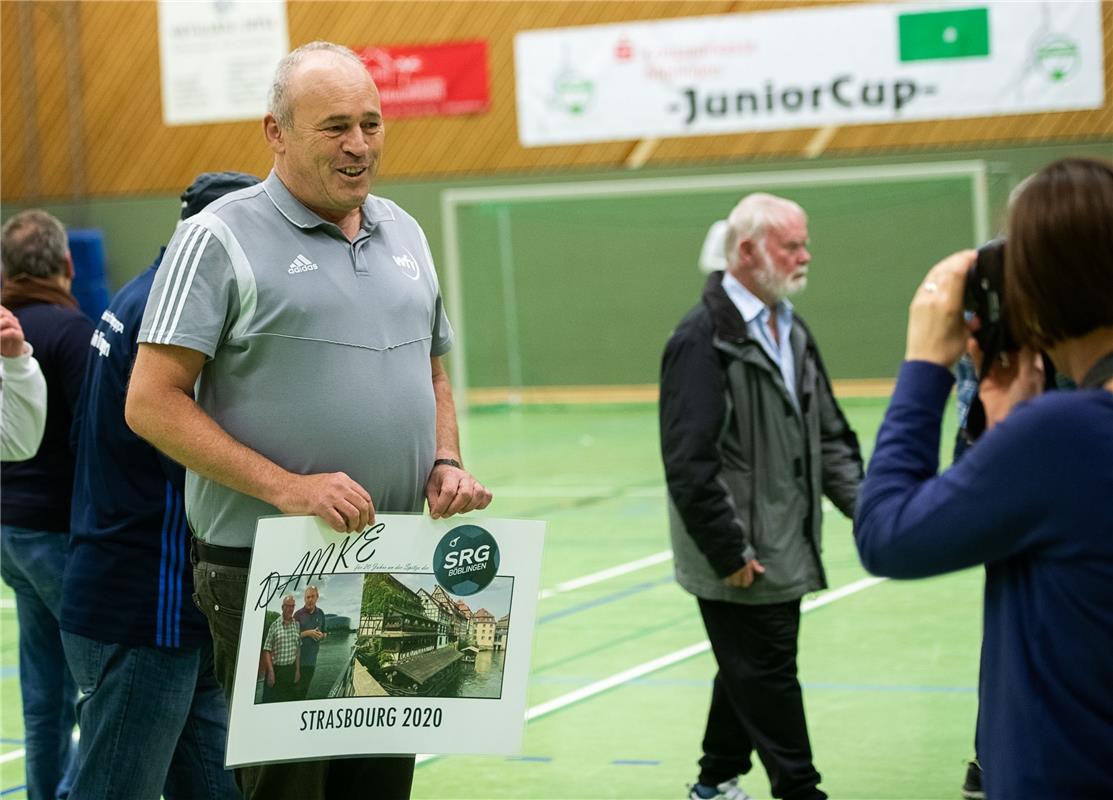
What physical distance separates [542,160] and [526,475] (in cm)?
624

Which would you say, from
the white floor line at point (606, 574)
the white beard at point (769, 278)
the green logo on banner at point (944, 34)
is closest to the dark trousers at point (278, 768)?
the white beard at point (769, 278)

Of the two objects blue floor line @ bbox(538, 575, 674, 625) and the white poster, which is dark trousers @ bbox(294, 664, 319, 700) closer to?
blue floor line @ bbox(538, 575, 674, 625)

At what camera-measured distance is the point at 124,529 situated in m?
3.28

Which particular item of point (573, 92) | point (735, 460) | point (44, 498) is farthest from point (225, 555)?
point (573, 92)

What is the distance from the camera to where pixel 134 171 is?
19.3 m

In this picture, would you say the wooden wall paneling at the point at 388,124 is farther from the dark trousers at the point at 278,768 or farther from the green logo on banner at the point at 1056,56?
the dark trousers at the point at 278,768

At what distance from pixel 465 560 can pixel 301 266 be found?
0.62m

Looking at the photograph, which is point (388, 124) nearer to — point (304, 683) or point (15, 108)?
point (15, 108)

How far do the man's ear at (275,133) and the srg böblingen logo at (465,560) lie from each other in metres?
0.79

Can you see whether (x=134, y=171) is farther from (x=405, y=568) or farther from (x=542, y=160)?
(x=405, y=568)

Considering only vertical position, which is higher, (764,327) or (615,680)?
(764,327)

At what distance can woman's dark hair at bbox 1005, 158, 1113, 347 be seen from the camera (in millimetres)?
1830

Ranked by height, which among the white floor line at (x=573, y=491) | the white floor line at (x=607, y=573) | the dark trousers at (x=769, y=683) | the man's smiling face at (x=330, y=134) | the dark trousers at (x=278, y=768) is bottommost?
the white floor line at (x=573, y=491)

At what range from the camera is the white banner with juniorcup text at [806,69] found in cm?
1501
